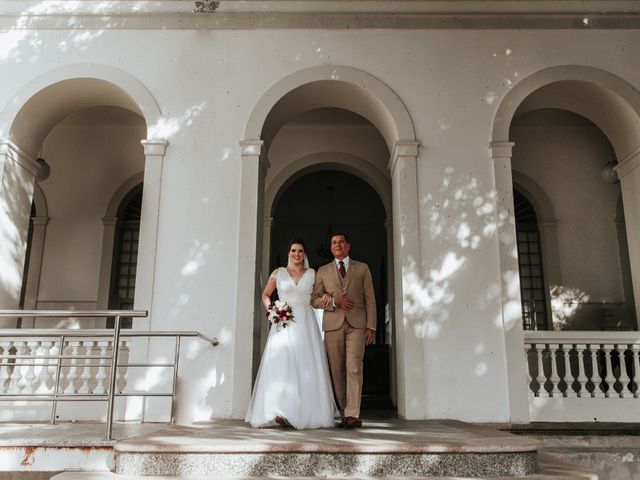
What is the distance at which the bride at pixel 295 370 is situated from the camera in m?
5.77

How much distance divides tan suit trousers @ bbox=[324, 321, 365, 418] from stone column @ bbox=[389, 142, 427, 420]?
1.15 metres

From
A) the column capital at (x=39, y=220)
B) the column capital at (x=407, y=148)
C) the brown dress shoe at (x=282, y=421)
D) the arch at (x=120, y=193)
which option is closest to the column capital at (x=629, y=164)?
the column capital at (x=407, y=148)

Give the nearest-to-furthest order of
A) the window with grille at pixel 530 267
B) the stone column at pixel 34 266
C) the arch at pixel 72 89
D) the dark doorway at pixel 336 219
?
the arch at pixel 72 89
the stone column at pixel 34 266
the window with grille at pixel 530 267
the dark doorway at pixel 336 219

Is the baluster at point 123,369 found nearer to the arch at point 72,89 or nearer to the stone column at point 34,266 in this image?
the arch at point 72,89

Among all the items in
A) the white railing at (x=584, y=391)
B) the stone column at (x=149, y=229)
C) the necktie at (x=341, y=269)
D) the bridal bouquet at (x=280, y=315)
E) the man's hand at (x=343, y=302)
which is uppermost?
the stone column at (x=149, y=229)

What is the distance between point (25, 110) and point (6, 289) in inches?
97.4

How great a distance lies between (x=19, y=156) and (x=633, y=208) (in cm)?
864

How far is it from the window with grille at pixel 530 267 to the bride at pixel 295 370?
585 centimetres

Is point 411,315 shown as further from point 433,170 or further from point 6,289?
point 6,289

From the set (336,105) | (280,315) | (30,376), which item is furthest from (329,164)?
(30,376)

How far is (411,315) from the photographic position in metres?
7.23

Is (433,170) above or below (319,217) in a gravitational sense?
below

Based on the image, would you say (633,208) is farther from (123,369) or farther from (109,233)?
(109,233)

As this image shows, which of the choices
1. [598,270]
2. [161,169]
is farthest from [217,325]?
[598,270]
